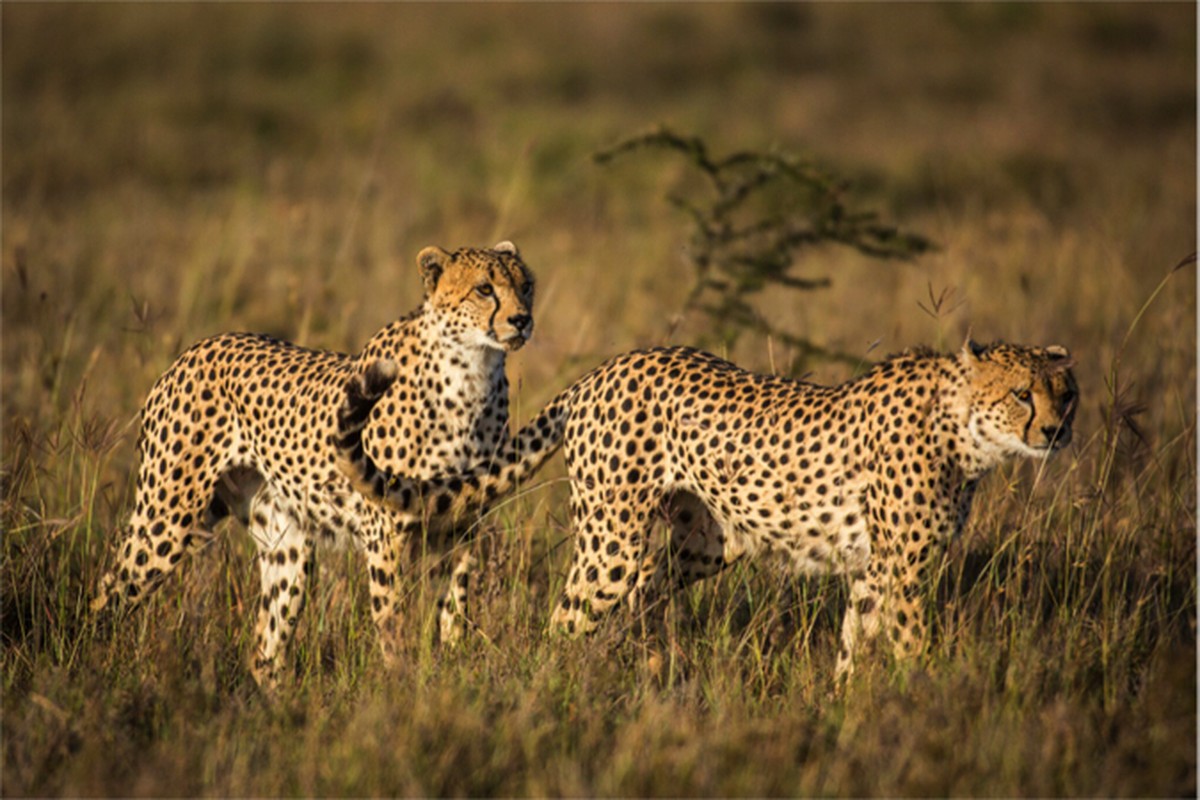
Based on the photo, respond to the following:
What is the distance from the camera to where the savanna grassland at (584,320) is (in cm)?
361

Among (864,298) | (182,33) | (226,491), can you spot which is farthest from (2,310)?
(182,33)

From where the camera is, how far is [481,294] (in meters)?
4.27

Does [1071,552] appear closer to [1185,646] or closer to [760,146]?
[1185,646]

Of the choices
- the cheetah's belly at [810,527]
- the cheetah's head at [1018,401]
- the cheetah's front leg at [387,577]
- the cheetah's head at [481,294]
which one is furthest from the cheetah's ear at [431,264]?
the cheetah's head at [1018,401]

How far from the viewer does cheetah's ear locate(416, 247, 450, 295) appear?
14.3ft

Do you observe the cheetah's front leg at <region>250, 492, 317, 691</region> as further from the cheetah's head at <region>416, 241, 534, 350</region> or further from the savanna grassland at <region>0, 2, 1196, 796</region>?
the cheetah's head at <region>416, 241, 534, 350</region>

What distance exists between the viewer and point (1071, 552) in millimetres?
4766

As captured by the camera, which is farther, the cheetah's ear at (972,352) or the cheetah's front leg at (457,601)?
the cheetah's front leg at (457,601)

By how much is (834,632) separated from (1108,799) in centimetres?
119

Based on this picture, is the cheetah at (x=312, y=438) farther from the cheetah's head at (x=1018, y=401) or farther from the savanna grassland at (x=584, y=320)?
the cheetah's head at (x=1018, y=401)

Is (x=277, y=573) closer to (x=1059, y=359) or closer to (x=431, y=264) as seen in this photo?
(x=431, y=264)

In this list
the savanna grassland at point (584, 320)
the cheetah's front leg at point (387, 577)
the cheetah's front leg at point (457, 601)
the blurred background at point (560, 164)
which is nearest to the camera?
the savanna grassland at point (584, 320)

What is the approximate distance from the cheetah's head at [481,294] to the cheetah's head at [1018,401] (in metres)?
1.26

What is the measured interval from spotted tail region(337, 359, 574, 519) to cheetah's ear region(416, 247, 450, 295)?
308 mm
